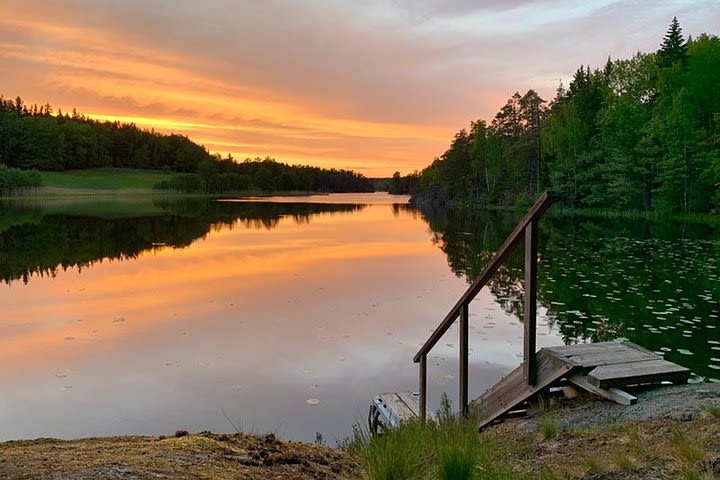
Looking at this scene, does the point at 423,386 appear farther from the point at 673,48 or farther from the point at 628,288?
the point at 673,48

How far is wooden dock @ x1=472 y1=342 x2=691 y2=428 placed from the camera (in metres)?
4.92

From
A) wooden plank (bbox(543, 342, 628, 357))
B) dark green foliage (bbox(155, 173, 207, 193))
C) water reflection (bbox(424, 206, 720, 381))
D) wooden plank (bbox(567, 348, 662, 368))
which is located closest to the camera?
wooden plank (bbox(567, 348, 662, 368))

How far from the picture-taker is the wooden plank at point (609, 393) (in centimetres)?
477

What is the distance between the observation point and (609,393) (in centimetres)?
489

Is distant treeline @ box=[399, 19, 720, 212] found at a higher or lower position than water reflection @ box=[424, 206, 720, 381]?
higher

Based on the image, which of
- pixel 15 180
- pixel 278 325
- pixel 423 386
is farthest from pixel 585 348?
pixel 15 180

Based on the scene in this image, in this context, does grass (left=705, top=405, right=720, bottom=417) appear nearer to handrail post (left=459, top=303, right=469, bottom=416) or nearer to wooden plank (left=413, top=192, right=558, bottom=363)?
wooden plank (left=413, top=192, right=558, bottom=363)

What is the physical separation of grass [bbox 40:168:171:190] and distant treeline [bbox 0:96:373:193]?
18.4ft

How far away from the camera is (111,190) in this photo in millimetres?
133000

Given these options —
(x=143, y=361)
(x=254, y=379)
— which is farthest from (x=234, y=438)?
(x=143, y=361)

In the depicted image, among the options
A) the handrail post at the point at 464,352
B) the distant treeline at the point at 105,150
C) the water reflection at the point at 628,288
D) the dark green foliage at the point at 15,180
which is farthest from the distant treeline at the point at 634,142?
the distant treeline at the point at 105,150

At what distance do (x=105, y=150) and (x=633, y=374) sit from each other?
176715mm

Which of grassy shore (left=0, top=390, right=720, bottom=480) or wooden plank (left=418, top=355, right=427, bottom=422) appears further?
wooden plank (left=418, top=355, right=427, bottom=422)

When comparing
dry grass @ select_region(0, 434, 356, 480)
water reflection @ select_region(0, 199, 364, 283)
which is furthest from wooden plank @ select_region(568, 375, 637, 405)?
water reflection @ select_region(0, 199, 364, 283)
